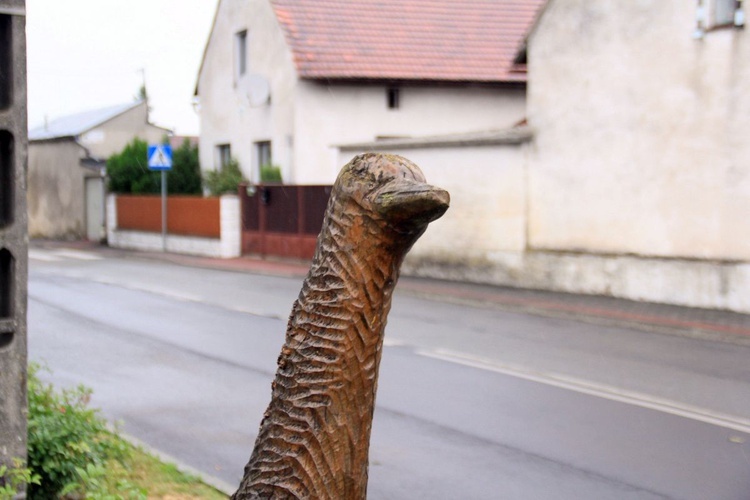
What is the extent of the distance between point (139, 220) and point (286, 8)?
324 inches

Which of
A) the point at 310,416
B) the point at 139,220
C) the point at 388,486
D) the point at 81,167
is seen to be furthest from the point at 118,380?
the point at 81,167

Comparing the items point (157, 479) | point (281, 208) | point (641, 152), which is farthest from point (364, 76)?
point (157, 479)

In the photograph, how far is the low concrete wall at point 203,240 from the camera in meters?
24.5

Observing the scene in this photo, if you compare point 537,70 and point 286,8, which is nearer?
point 537,70

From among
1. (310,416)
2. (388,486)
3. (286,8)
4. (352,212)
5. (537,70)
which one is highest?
(286,8)

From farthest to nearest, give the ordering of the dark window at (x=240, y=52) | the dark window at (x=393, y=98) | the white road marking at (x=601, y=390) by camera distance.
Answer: the dark window at (x=240, y=52) < the dark window at (x=393, y=98) < the white road marking at (x=601, y=390)

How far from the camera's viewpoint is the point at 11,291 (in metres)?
4.33

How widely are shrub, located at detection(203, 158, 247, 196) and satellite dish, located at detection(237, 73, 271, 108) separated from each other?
6.25 ft

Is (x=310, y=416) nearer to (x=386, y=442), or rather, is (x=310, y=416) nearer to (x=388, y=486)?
(x=388, y=486)

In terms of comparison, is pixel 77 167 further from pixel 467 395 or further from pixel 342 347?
pixel 342 347

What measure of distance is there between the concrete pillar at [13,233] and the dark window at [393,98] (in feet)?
68.0

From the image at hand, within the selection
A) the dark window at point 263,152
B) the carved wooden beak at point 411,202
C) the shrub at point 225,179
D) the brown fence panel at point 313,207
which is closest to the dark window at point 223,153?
the shrub at point 225,179

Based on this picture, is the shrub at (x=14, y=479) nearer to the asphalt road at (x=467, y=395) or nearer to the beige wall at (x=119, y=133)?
the asphalt road at (x=467, y=395)

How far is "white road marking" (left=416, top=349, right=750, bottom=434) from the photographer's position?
25.0ft
